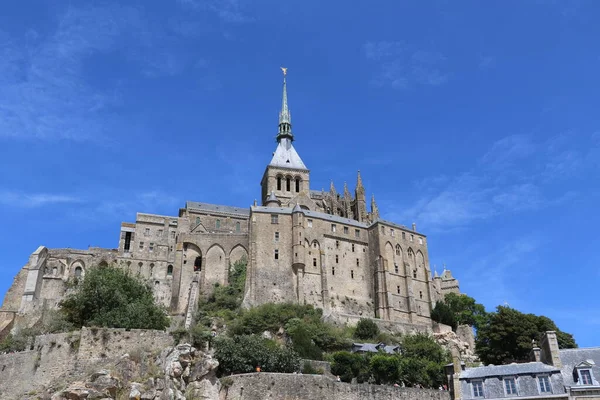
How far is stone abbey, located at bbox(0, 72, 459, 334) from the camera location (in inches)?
2953

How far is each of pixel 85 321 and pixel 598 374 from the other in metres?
36.5

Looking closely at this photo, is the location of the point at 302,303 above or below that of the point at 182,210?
below

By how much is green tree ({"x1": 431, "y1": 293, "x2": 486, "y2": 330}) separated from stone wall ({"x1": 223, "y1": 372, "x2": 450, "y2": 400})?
37.4 m

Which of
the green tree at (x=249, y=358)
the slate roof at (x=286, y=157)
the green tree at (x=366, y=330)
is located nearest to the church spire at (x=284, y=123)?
the slate roof at (x=286, y=157)

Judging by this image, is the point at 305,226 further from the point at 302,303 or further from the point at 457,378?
the point at 457,378

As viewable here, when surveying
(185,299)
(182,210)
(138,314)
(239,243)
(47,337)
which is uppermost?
(182,210)

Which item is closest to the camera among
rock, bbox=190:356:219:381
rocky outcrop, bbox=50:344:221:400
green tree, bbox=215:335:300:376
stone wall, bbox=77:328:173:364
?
rocky outcrop, bbox=50:344:221:400

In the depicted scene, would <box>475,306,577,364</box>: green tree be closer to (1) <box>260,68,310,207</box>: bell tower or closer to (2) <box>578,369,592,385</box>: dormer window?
(2) <box>578,369,592,385</box>: dormer window

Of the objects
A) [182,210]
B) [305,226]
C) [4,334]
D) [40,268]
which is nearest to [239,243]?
[305,226]

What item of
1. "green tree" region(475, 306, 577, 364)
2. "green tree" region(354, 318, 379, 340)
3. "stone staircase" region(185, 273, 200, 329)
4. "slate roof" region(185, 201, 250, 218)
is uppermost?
"slate roof" region(185, 201, 250, 218)

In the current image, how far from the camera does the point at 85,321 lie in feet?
164

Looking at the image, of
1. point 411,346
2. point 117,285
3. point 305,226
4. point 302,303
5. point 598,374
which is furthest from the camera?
point 305,226

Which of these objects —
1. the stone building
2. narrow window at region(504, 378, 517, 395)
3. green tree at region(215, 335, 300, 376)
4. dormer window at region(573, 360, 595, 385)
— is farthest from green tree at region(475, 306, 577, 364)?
green tree at region(215, 335, 300, 376)

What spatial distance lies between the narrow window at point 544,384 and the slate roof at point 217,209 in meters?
62.6
